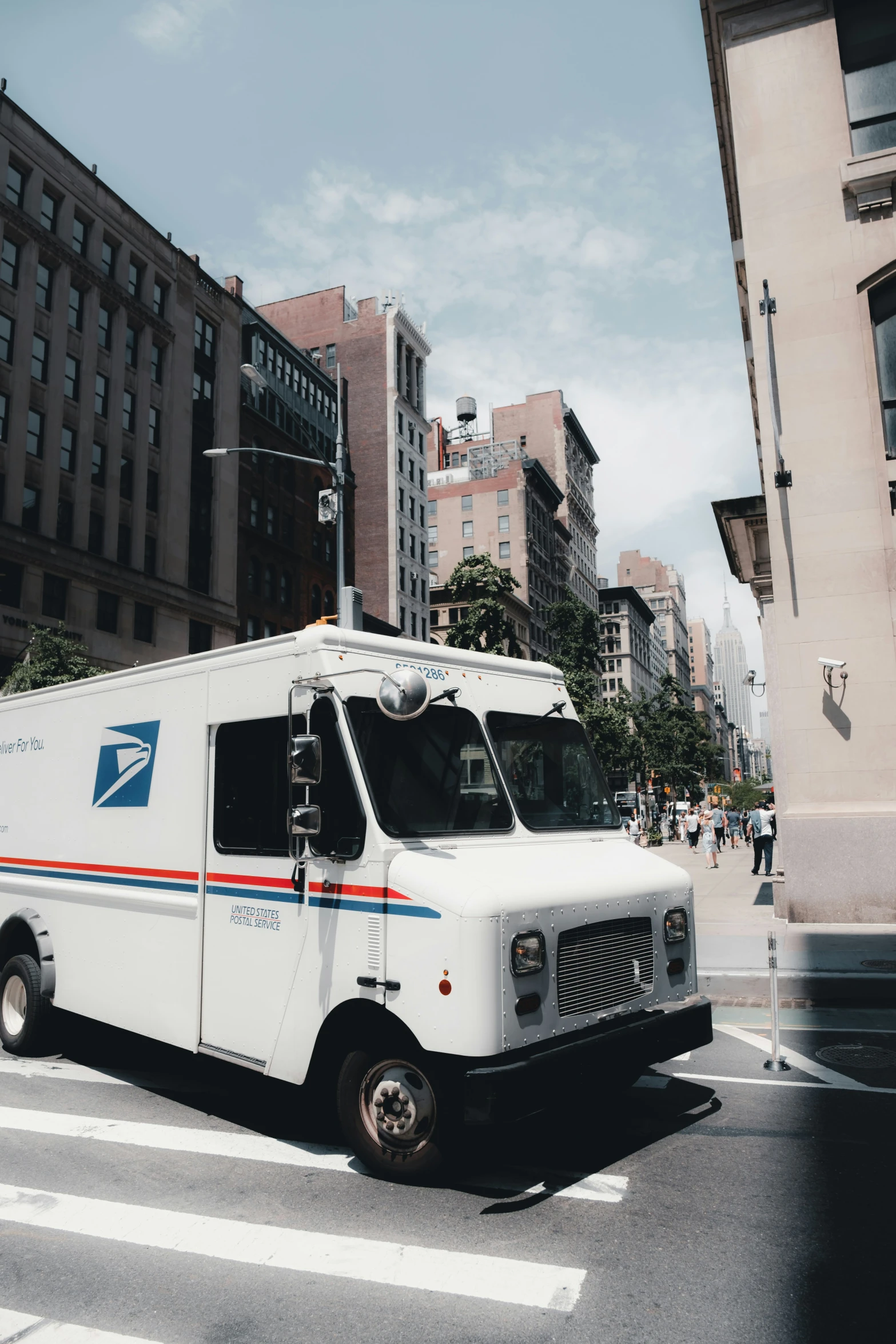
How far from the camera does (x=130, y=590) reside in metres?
43.5

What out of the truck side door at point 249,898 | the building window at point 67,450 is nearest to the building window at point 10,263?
the building window at point 67,450

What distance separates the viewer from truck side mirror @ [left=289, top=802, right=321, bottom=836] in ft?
17.3

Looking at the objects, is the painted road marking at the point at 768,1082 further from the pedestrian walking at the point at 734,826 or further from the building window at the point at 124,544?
the pedestrian walking at the point at 734,826

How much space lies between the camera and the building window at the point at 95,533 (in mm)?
42344

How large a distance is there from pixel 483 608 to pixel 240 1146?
2692 centimetres

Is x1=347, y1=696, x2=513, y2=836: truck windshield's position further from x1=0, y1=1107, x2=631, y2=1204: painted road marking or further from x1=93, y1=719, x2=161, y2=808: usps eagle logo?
x1=93, y1=719, x2=161, y2=808: usps eagle logo

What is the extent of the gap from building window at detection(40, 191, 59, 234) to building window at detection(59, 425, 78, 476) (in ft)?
28.5

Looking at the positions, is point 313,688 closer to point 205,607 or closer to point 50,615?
point 50,615

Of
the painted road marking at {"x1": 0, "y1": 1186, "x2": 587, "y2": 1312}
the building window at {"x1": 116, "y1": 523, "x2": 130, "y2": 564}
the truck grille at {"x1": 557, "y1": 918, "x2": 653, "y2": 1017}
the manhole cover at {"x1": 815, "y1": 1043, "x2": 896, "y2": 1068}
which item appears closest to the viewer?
the painted road marking at {"x1": 0, "y1": 1186, "x2": 587, "y2": 1312}

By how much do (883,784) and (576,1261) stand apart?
12545 millimetres

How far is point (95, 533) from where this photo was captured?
42594 mm

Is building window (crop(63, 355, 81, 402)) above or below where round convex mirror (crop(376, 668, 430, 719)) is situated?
above

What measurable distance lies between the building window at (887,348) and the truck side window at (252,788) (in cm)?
1342

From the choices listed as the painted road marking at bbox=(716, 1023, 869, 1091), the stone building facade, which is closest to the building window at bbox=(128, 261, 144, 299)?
the stone building facade
